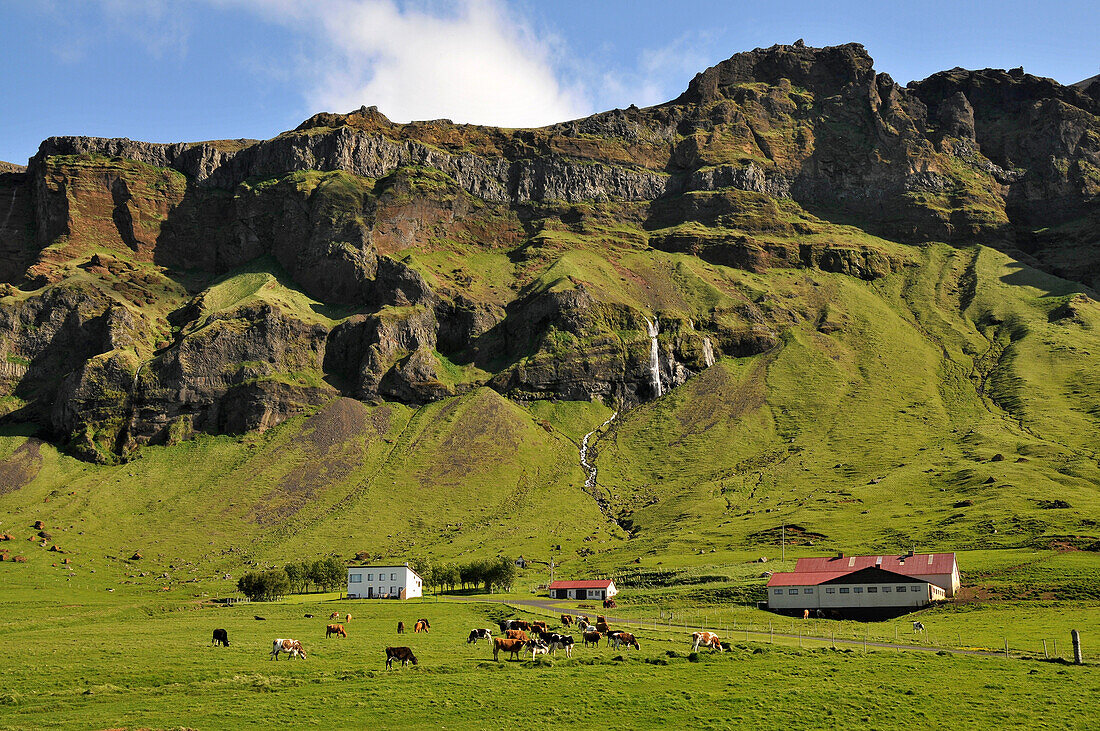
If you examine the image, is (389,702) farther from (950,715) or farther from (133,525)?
(133,525)

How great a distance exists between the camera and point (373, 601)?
114m

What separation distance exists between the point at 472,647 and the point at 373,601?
57.8 metres

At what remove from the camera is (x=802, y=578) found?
100 m

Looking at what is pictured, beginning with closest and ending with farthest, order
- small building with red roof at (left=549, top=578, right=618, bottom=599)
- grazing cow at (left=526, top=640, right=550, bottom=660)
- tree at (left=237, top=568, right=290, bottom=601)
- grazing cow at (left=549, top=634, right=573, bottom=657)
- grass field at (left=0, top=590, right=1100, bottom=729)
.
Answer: grass field at (left=0, top=590, right=1100, bottom=729), grazing cow at (left=526, top=640, right=550, bottom=660), grazing cow at (left=549, top=634, right=573, bottom=657), small building with red roof at (left=549, top=578, right=618, bottom=599), tree at (left=237, top=568, right=290, bottom=601)

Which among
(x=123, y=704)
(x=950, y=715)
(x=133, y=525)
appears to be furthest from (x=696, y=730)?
(x=133, y=525)

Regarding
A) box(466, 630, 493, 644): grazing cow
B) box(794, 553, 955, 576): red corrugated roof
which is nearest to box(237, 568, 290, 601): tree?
box(466, 630, 493, 644): grazing cow

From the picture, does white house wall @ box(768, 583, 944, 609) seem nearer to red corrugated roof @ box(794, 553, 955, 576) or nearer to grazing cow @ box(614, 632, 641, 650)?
red corrugated roof @ box(794, 553, 955, 576)

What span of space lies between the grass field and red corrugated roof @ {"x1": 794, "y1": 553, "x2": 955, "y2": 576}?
44248 mm

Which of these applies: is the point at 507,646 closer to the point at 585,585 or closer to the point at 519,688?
the point at 519,688

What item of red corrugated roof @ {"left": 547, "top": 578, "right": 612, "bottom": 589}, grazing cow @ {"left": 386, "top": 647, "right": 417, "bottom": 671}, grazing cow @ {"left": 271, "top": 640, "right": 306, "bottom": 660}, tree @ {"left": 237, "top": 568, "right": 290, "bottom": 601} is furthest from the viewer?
tree @ {"left": 237, "top": 568, "right": 290, "bottom": 601}

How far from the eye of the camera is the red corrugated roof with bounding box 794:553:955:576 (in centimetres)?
9850

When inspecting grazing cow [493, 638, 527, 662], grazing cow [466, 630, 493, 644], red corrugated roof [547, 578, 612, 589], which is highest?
red corrugated roof [547, 578, 612, 589]

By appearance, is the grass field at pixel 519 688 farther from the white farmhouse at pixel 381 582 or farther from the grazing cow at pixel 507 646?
the white farmhouse at pixel 381 582

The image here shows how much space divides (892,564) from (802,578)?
1155 centimetres
